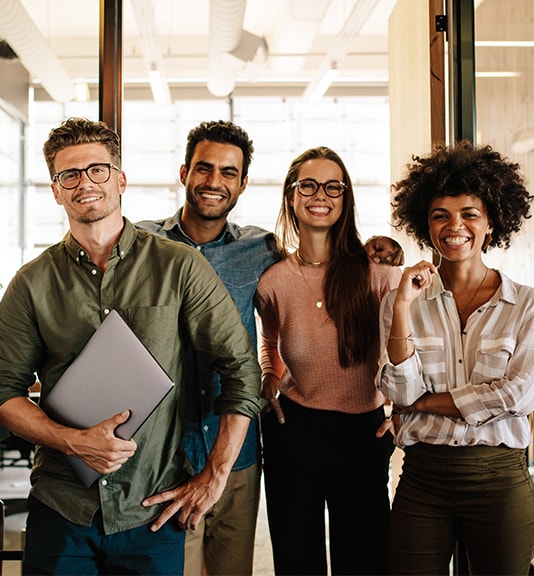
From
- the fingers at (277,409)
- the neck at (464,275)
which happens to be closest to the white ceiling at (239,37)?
the fingers at (277,409)

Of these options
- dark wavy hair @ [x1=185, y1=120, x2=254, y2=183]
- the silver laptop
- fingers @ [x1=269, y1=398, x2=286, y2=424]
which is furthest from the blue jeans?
dark wavy hair @ [x1=185, y1=120, x2=254, y2=183]

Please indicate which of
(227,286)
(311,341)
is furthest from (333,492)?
(227,286)

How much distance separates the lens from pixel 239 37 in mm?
5652

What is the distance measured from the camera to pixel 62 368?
164 cm

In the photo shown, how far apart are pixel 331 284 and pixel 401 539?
2.45 feet

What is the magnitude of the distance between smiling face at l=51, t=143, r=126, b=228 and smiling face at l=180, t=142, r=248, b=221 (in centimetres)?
42

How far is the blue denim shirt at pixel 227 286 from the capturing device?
1986 mm

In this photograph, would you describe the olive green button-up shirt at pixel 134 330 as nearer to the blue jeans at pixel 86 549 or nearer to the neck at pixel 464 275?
the blue jeans at pixel 86 549

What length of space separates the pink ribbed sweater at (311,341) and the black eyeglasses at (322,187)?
0.22 metres

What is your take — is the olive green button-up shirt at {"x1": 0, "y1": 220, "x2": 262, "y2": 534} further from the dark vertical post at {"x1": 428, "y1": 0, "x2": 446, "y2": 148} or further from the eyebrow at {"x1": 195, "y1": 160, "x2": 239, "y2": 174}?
the dark vertical post at {"x1": 428, "y1": 0, "x2": 446, "y2": 148}

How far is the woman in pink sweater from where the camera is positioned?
1.93 meters

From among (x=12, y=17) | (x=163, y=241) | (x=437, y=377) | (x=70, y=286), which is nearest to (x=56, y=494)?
(x=70, y=286)

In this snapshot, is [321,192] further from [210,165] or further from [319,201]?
[210,165]

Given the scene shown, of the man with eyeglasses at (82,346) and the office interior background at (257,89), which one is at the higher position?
the office interior background at (257,89)
